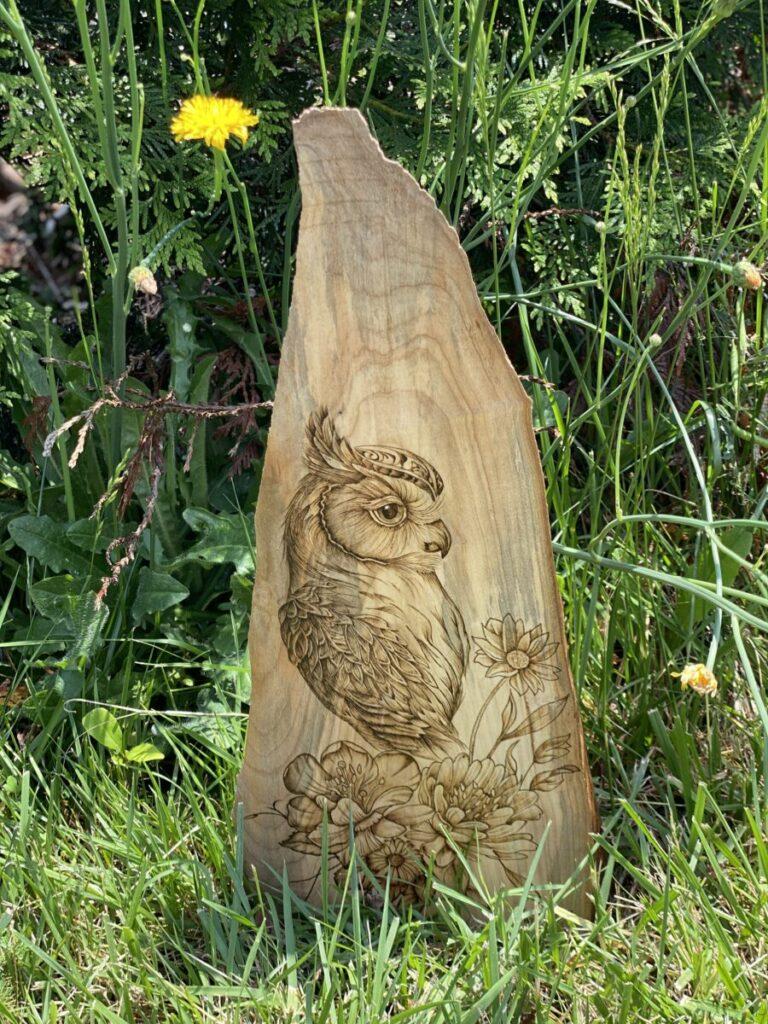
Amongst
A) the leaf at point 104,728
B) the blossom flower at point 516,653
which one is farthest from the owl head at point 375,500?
the leaf at point 104,728

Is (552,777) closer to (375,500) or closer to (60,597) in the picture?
(375,500)

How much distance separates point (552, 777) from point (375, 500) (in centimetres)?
39

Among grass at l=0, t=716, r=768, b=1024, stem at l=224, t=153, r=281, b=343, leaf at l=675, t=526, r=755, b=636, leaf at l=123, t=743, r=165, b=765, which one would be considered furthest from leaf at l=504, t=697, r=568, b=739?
stem at l=224, t=153, r=281, b=343

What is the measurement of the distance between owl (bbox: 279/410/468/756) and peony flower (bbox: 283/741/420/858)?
0.10 feet

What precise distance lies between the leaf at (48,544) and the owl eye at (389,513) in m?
0.59

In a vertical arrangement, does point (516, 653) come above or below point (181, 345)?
below

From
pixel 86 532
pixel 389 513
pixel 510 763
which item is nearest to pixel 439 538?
pixel 389 513

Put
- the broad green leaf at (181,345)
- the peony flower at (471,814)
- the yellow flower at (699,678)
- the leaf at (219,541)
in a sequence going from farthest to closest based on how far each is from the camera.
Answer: the broad green leaf at (181,345) < the leaf at (219,541) < the peony flower at (471,814) < the yellow flower at (699,678)

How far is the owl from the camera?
1.10m

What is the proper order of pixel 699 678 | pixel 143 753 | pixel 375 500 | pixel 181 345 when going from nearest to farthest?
pixel 699 678, pixel 375 500, pixel 143 753, pixel 181 345

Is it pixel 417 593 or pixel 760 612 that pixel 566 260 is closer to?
pixel 760 612

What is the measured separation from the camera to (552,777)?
3.94 feet

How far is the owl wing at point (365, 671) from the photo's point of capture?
45.9 inches

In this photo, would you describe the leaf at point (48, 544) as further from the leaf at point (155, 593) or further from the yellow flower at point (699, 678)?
the yellow flower at point (699, 678)
